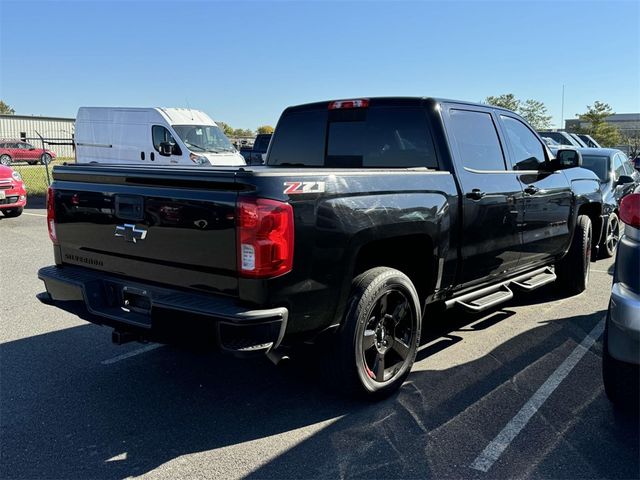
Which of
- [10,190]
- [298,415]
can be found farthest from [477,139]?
[10,190]

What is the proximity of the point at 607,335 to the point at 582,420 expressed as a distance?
2.02 ft

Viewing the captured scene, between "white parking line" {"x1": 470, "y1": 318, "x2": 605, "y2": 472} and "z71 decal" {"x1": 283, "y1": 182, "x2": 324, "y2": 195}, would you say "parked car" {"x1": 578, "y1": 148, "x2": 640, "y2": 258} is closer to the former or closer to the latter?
"white parking line" {"x1": 470, "y1": 318, "x2": 605, "y2": 472}

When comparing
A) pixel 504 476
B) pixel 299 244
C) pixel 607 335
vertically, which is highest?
pixel 299 244

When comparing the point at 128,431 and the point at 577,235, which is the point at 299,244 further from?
the point at 577,235

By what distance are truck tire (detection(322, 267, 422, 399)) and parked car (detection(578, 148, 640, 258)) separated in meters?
5.54

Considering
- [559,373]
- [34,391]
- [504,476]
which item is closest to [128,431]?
[34,391]

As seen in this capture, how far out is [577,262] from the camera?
20.9 ft

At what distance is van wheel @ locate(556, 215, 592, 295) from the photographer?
20.6 feet

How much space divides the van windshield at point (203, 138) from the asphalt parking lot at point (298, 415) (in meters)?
12.0

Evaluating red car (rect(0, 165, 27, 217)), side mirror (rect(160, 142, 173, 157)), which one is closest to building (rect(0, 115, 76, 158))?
side mirror (rect(160, 142, 173, 157))

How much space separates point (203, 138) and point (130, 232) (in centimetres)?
1417

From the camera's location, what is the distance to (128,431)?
3350 mm

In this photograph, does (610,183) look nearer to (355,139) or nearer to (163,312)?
(355,139)

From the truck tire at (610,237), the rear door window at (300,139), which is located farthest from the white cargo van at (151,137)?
the rear door window at (300,139)
